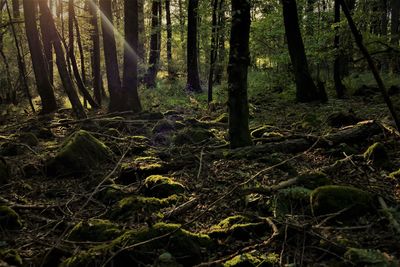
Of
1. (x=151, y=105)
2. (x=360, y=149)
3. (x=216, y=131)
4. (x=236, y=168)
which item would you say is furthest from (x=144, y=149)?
(x=151, y=105)

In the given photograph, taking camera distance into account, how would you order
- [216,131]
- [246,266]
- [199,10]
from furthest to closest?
[199,10], [216,131], [246,266]

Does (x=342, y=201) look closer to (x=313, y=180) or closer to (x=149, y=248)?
(x=313, y=180)

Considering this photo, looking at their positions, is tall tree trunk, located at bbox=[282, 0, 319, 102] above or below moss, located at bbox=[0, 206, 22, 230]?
above

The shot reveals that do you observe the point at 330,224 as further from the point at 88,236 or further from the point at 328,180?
the point at 88,236

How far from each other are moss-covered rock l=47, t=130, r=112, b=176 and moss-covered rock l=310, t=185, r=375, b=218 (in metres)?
5.12

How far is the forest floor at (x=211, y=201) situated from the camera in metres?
4.32

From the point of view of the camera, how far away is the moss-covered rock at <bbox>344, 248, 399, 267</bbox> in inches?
136

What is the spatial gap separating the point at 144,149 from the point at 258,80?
13749 mm

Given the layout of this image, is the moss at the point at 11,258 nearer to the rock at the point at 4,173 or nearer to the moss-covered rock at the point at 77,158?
the rock at the point at 4,173

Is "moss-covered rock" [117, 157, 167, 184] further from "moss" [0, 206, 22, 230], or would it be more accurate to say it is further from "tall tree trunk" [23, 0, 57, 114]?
"tall tree trunk" [23, 0, 57, 114]

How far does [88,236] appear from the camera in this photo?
5039 mm

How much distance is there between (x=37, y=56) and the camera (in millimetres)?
17672

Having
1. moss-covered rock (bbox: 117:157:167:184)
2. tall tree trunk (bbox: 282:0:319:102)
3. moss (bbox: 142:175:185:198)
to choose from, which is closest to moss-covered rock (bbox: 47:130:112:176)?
moss-covered rock (bbox: 117:157:167:184)

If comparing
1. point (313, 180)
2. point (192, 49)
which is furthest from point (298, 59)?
point (313, 180)
